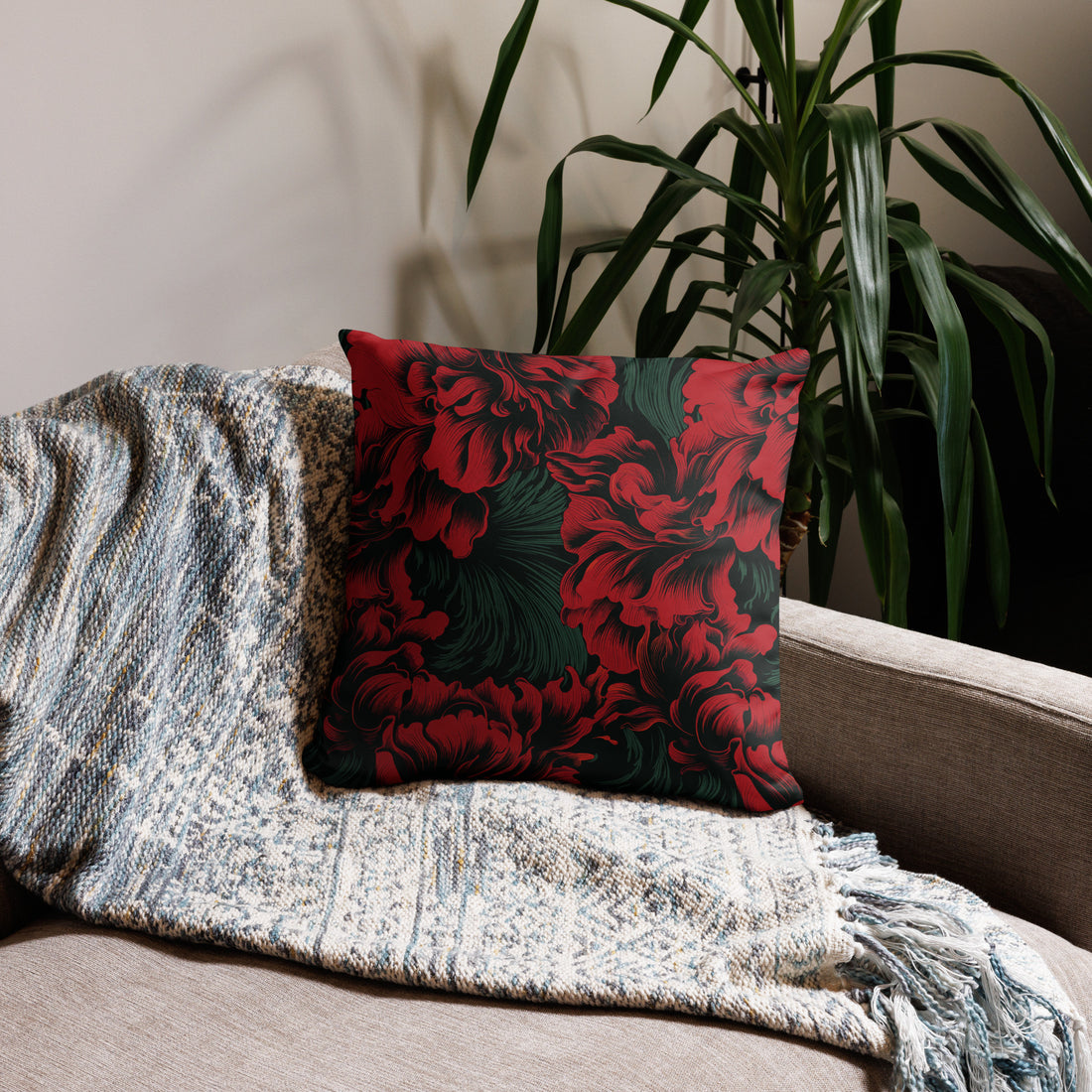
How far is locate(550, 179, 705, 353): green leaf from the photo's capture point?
4.11 ft

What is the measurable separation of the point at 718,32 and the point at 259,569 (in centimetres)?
147

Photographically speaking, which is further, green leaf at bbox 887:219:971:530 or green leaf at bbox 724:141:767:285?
green leaf at bbox 724:141:767:285

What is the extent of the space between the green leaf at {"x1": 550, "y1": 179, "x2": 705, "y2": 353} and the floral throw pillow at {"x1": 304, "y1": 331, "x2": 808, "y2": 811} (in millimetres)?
346

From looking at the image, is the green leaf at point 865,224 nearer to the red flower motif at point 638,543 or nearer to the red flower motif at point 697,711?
the red flower motif at point 638,543

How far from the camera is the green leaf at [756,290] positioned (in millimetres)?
1094

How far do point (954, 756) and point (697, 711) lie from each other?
233 mm

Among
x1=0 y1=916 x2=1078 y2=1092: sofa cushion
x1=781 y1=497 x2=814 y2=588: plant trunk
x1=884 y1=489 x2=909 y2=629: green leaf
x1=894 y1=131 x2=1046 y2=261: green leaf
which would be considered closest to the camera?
x1=0 y1=916 x2=1078 y2=1092: sofa cushion

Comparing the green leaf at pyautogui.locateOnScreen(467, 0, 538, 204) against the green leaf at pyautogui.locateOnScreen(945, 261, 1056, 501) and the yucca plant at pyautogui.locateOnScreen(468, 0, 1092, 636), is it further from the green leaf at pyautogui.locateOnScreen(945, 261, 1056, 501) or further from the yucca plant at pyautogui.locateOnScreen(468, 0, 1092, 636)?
the green leaf at pyautogui.locateOnScreen(945, 261, 1056, 501)

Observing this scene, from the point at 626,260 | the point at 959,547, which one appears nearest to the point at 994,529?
the point at 959,547

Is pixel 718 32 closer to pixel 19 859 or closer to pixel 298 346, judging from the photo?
pixel 298 346

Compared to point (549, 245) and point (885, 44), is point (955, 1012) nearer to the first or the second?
point (549, 245)

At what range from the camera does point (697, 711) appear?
0.90 m

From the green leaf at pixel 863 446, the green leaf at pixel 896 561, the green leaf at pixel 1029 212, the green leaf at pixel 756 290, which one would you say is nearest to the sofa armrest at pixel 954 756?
the green leaf at pixel 863 446

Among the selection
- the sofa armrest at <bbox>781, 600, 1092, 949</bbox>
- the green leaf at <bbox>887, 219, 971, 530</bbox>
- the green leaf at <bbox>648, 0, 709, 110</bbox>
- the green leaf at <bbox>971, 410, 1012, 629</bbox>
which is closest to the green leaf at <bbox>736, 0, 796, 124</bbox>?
the green leaf at <bbox>648, 0, 709, 110</bbox>
